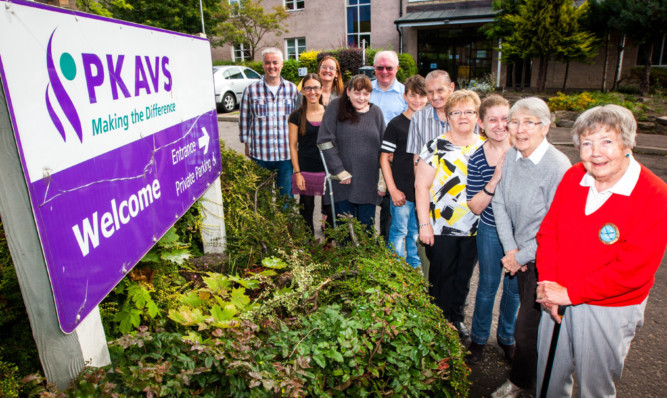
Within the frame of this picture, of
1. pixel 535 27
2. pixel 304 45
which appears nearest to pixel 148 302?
pixel 535 27

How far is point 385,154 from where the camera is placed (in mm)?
3906

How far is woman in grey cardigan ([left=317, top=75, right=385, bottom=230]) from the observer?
13.0 ft

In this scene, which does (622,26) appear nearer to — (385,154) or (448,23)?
(448,23)

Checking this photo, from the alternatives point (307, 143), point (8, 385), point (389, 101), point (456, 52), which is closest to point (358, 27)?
point (456, 52)

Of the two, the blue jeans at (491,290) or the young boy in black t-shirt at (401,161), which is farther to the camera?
the young boy in black t-shirt at (401,161)

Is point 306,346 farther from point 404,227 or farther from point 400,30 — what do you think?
point 400,30

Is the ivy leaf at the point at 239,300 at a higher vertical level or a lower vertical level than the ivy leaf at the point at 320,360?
lower

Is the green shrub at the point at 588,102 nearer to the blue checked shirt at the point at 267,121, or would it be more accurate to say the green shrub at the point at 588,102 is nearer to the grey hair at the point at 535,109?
the blue checked shirt at the point at 267,121

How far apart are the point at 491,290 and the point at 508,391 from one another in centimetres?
67

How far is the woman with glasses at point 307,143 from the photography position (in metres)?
4.43

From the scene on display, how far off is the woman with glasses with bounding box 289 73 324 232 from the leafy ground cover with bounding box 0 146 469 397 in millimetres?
1532

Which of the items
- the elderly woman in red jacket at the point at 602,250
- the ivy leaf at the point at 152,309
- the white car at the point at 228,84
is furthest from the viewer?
the white car at the point at 228,84

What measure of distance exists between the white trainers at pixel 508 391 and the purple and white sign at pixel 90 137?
2.37m

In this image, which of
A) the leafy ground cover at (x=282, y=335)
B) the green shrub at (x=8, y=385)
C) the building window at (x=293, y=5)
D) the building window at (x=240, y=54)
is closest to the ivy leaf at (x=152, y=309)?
the leafy ground cover at (x=282, y=335)
